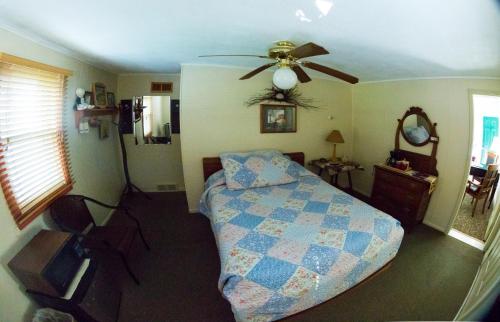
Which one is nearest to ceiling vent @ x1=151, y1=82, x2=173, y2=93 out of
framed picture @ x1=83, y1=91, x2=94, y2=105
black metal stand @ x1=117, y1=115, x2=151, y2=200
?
black metal stand @ x1=117, y1=115, x2=151, y2=200

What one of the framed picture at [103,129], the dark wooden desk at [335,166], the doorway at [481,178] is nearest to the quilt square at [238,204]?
the dark wooden desk at [335,166]

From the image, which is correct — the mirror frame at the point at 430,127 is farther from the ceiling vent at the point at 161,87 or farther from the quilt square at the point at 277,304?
the ceiling vent at the point at 161,87

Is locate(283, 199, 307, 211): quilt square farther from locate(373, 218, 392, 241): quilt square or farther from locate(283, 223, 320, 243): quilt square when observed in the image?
locate(373, 218, 392, 241): quilt square

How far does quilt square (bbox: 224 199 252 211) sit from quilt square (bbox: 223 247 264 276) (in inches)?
24.4

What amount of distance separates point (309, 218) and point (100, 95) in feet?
10.7

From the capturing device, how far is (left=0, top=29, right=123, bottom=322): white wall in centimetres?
132

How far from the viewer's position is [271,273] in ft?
4.25

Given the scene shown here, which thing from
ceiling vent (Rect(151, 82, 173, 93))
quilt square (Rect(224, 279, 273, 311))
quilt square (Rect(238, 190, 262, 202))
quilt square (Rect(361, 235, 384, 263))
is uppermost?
ceiling vent (Rect(151, 82, 173, 93))

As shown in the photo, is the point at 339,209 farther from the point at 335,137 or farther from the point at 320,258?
the point at 335,137

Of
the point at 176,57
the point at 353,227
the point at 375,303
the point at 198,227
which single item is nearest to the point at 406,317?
the point at 375,303

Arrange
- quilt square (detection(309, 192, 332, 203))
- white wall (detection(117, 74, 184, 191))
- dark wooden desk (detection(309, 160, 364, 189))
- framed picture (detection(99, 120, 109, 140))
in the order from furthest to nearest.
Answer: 1. white wall (detection(117, 74, 184, 191))
2. dark wooden desk (detection(309, 160, 364, 189))
3. framed picture (detection(99, 120, 109, 140))
4. quilt square (detection(309, 192, 332, 203))

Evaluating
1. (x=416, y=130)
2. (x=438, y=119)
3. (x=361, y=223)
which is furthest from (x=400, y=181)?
(x=361, y=223)

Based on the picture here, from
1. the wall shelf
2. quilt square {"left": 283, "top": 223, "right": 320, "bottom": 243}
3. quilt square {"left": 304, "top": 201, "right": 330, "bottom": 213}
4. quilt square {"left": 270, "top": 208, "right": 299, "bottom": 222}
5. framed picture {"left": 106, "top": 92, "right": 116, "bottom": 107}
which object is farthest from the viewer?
framed picture {"left": 106, "top": 92, "right": 116, "bottom": 107}

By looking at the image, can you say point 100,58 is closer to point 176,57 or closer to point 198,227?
point 176,57
